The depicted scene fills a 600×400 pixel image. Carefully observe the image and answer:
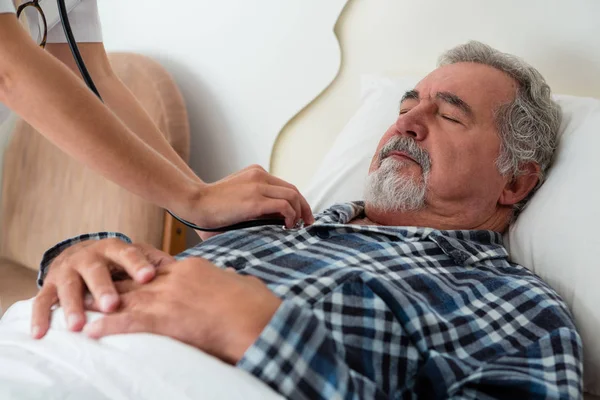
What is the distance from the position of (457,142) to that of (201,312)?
0.67 m

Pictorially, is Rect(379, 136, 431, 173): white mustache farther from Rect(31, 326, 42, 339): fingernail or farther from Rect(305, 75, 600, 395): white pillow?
Rect(31, 326, 42, 339): fingernail

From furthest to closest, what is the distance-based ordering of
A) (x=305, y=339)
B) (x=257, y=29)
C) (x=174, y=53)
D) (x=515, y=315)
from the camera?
(x=174, y=53) < (x=257, y=29) < (x=515, y=315) < (x=305, y=339)

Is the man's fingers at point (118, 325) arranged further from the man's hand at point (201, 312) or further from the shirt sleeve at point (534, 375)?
the shirt sleeve at point (534, 375)

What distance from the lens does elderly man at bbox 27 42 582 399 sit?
0.88 m

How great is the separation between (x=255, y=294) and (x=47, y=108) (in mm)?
407

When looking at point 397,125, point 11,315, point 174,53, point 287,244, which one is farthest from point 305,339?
point 174,53

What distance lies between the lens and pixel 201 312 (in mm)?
883

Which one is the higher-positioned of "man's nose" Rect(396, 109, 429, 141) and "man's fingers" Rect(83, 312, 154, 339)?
"man's nose" Rect(396, 109, 429, 141)

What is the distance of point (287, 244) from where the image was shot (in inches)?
47.6

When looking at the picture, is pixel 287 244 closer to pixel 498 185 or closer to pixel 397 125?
pixel 397 125

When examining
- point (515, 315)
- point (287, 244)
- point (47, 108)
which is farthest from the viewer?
point (287, 244)

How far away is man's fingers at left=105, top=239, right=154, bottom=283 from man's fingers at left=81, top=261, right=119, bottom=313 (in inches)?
0.9

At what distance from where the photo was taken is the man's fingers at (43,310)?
932 millimetres

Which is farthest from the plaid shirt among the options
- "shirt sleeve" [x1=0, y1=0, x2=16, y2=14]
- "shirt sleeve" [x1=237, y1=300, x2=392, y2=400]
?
"shirt sleeve" [x1=0, y1=0, x2=16, y2=14]
